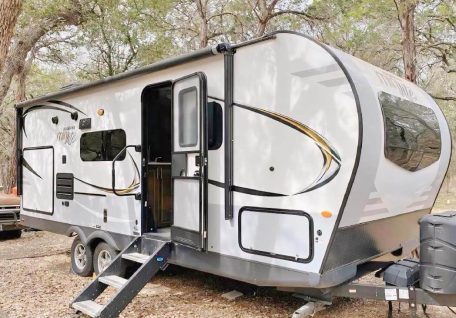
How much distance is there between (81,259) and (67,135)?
6.62 ft

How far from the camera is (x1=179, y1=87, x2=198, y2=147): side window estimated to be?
4.89 meters

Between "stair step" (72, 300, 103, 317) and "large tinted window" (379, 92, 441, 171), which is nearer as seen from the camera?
"large tinted window" (379, 92, 441, 171)

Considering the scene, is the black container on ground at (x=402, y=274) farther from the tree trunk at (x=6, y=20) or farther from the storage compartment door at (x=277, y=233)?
the tree trunk at (x=6, y=20)

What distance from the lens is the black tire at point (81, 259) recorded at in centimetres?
671

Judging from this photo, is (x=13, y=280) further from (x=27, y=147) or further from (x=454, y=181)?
(x=454, y=181)

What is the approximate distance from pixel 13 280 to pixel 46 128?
8.81ft

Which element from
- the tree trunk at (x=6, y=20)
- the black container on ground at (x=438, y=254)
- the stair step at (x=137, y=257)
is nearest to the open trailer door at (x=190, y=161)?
the stair step at (x=137, y=257)

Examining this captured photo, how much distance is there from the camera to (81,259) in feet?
23.1

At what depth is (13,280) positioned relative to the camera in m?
6.57

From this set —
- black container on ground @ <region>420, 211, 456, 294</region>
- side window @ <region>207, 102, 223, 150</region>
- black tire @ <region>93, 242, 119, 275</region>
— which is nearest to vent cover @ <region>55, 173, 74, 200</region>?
black tire @ <region>93, 242, 119, 275</region>

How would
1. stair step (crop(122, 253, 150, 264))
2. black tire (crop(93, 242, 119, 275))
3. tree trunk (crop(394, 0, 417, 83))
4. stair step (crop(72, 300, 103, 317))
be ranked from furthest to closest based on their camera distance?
tree trunk (crop(394, 0, 417, 83)) → black tire (crop(93, 242, 119, 275)) → stair step (crop(122, 253, 150, 264)) → stair step (crop(72, 300, 103, 317))

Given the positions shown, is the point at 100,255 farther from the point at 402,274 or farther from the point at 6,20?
the point at 402,274

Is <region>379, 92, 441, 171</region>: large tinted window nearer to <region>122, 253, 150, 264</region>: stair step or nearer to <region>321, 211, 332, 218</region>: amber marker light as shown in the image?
<region>321, 211, 332, 218</region>: amber marker light

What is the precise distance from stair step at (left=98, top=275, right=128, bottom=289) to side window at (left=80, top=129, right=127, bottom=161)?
168 centimetres
